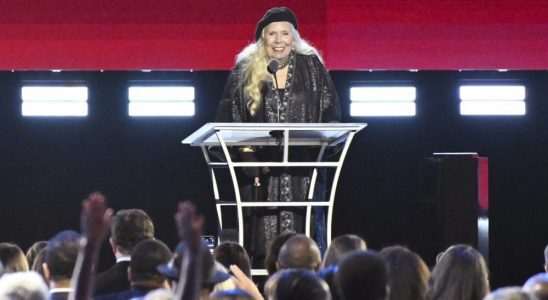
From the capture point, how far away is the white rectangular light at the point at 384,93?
8859 millimetres

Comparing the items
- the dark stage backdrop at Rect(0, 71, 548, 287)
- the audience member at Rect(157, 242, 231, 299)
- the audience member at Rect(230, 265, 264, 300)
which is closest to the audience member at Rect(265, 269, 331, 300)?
the audience member at Rect(157, 242, 231, 299)

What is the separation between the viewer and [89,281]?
3082mm

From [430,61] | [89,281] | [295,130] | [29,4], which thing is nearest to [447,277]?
[295,130]

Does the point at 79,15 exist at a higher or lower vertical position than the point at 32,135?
higher

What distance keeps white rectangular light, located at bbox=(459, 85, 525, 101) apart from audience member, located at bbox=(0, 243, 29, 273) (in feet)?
13.7

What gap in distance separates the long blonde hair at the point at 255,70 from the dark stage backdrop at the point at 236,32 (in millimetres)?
1961

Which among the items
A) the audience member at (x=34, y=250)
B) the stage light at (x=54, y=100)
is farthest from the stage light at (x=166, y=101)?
the audience member at (x=34, y=250)

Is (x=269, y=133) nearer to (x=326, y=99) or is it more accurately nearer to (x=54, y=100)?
(x=326, y=99)

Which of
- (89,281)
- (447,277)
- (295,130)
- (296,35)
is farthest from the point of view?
(296,35)

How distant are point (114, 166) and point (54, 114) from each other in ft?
1.88

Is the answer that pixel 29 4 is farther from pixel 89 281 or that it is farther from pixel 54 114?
pixel 89 281

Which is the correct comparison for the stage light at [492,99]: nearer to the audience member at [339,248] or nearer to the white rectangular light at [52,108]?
the white rectangular light at [52,108]

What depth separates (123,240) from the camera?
203 inches

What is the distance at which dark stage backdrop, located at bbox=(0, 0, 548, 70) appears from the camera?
850 cm
